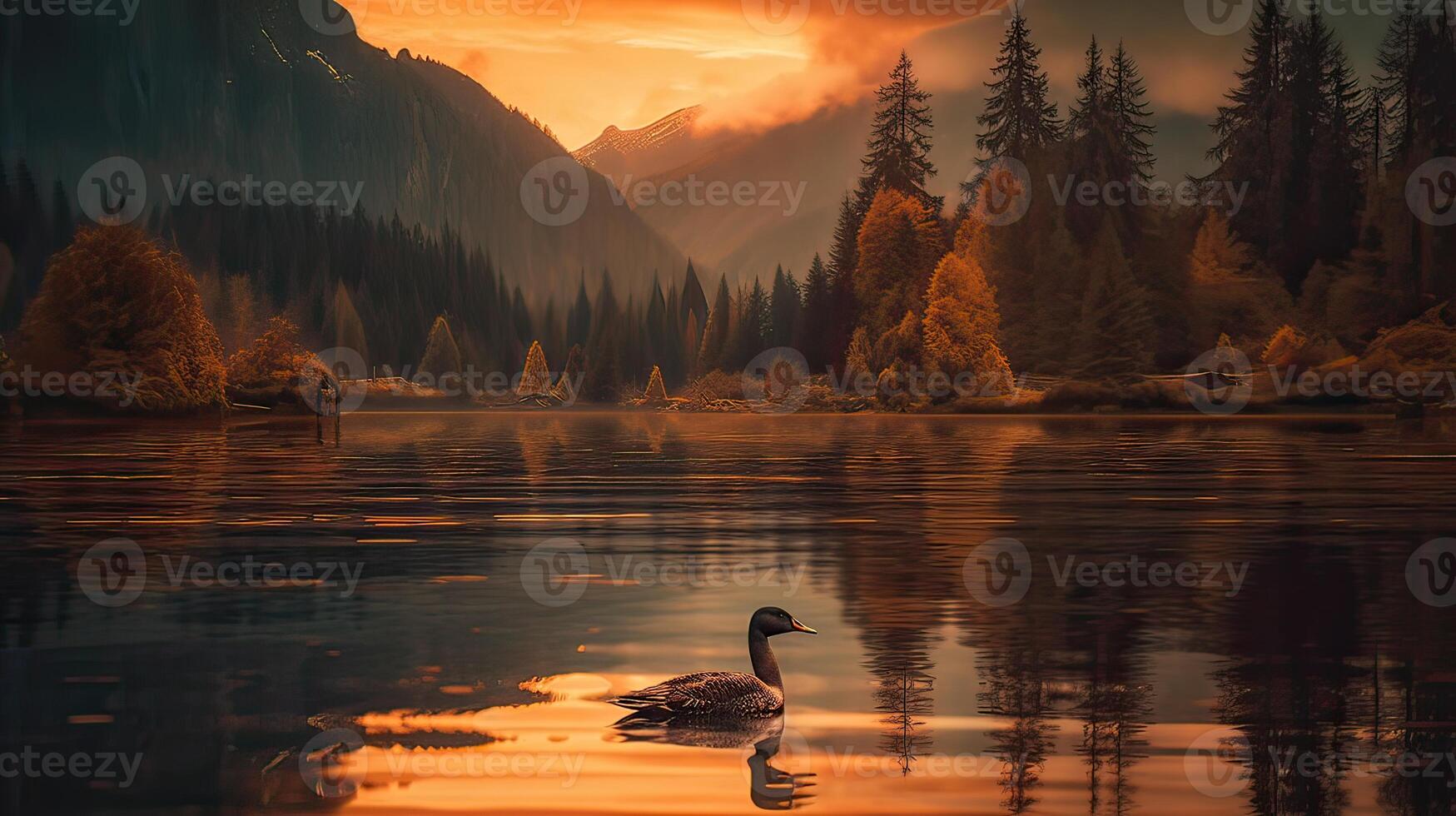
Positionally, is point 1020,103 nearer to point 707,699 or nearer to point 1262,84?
point 1262,84

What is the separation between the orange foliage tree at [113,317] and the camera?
319 feet

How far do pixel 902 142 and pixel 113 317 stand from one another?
81.1 meters

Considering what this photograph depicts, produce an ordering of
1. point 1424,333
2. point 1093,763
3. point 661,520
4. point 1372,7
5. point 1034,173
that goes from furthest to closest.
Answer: point 1372,7, point 1034,173, point 1424,333, point 661,520, point 1093,763

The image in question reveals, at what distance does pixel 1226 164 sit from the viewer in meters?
135

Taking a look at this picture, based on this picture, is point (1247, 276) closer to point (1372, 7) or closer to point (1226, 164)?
point (1226, 164)

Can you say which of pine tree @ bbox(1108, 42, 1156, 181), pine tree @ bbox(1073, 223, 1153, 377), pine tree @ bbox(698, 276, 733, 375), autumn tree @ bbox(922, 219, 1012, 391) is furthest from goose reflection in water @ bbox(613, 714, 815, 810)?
pine tree @ bbox(698, 276, 733, 375)

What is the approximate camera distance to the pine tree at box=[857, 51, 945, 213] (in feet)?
508

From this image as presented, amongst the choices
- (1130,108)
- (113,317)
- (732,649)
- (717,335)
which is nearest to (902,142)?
(1130,108)

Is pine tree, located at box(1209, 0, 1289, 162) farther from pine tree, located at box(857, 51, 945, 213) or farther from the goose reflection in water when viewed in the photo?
the goose reflection in water

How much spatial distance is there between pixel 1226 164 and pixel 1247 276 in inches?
590

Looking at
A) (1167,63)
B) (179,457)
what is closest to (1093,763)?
(179,457)

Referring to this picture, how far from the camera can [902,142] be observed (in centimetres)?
15500

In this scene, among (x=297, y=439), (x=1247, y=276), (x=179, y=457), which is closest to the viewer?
(x=179, y=457)

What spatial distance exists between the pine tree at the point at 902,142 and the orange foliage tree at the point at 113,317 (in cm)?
7517
